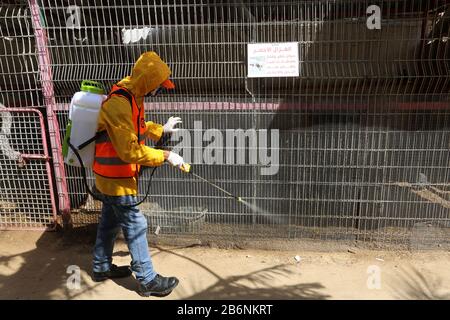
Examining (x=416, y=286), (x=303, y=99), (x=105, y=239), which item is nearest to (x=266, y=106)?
(x=303, y=99)

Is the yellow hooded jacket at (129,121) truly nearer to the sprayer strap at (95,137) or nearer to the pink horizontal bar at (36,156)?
the sprayer strap at (95,137)

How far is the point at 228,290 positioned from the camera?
3.57m

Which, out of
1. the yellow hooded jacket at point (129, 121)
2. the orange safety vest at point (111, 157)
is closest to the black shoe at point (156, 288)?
the yellow hooded jacket at point (129, 121)

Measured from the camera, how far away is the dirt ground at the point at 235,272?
11.5ft

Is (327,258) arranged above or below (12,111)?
below

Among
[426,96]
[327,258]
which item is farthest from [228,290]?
[426,96]

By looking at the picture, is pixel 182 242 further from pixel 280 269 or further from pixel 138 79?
pixel 138 79

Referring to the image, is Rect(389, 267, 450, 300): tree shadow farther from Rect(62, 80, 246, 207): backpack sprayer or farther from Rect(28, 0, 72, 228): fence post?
Rect(28, 0, 72, 228): fence post

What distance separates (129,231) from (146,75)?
133cm

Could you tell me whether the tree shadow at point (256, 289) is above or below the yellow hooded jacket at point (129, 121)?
below

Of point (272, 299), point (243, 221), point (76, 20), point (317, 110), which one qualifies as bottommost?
point (272, 299)

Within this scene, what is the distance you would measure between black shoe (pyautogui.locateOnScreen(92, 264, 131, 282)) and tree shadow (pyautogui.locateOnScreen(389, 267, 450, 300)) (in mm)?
2474

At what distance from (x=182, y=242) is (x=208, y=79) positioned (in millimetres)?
1804

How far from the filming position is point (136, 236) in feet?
11.2
